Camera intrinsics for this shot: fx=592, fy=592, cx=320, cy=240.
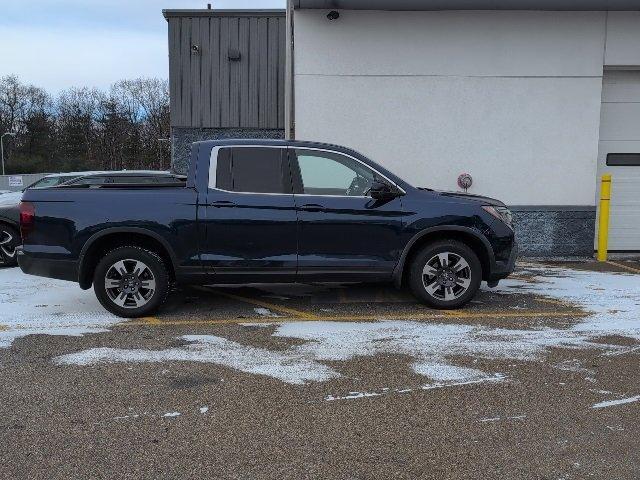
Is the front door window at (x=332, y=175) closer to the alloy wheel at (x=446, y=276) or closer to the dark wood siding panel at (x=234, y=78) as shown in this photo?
the alloy wheel at (x=446, y=276)

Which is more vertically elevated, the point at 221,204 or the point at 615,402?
the point at 221,204

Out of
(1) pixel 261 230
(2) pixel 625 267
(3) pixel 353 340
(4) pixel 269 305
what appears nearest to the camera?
(3) pixel 353 340

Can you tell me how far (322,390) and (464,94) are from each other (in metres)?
7.55

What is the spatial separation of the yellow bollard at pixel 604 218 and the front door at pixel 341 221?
5333mm

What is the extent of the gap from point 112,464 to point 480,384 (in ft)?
8.29

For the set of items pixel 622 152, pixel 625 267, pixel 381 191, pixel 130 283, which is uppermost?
pixel 622 152

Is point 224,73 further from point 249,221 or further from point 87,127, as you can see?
point 87,127

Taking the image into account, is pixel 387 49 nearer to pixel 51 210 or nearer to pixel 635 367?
pixel 51 210

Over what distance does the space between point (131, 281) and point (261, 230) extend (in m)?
1.43

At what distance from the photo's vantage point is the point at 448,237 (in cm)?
641

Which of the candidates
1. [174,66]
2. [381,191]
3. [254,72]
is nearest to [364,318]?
[381,191]

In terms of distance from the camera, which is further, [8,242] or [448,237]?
[8,242]

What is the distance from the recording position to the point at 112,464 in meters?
3.15

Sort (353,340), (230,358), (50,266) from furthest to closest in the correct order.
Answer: (50,266), (353,340), (230,358)
